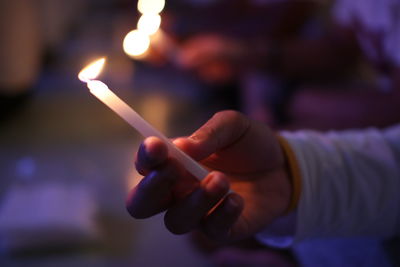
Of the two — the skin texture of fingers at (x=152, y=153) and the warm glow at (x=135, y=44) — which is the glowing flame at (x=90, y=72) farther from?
the warm glow at (x=135, y=44)

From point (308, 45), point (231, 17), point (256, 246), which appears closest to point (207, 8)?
point (231, 17)

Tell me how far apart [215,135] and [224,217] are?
0.06 metres

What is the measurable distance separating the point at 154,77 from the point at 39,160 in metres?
0.47

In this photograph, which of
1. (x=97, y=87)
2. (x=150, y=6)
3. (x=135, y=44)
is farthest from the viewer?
(x=150, y=6)

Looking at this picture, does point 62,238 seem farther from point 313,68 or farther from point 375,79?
point 375,79

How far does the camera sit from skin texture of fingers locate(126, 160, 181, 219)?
8.6 inches

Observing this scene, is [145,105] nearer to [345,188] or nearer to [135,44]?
[135,44]

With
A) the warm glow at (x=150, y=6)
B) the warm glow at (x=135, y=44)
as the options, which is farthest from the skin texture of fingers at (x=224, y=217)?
the warm glow at (x=150, y=6)

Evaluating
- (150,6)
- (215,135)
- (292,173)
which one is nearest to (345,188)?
(292,173)

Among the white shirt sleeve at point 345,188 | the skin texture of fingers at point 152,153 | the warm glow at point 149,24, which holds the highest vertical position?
the warm glow at point 149,24

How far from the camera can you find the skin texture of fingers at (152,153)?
202 mm

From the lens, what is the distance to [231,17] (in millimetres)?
1147

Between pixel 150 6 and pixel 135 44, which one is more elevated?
pixel 150 6

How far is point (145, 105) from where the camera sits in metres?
0.76
